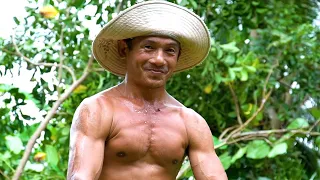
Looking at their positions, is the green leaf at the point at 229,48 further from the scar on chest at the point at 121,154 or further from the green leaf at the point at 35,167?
the scar on chest at the point at 121,154

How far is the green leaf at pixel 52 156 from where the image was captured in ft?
16.7

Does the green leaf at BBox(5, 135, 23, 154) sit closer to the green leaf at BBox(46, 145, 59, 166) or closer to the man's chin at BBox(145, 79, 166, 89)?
the green leaf at BBox(46, 145, 59, 166)

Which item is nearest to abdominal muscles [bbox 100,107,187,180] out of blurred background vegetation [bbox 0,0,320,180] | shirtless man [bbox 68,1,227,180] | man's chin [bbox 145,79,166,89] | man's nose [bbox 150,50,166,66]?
shirtless man [bbox 68,1,227,180]

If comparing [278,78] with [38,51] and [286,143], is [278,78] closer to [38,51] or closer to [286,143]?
Result: [286,143]

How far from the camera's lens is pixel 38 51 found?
5.43 meters

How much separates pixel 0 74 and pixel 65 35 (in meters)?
0.45

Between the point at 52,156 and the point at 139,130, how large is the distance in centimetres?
180

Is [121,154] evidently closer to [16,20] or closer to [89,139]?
[89,139]

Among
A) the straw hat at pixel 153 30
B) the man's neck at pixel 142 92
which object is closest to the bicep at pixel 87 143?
the man's neck at pixel 142 92

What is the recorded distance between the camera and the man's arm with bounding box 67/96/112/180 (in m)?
3.23

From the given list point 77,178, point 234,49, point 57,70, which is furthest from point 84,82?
point 77,178

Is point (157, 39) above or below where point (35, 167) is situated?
above

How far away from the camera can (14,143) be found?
16.8 ft

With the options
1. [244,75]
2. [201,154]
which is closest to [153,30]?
[201,154]
